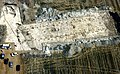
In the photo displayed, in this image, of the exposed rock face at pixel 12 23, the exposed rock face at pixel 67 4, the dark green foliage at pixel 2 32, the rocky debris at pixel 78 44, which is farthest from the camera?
the exposed rock face at pixel 67 4

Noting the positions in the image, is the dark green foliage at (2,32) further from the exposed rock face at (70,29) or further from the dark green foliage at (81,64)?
the dark green foliage at (81,64)

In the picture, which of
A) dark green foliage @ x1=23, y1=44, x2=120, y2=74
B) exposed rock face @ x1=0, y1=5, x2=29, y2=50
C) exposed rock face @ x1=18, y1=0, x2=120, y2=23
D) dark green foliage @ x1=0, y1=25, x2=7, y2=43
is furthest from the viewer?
exposed rock face @ x1=18, y1=0, x2=120, y2=23

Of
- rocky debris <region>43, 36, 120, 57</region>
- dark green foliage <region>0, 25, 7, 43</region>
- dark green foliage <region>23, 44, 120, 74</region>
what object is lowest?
dark green foliage <region>23, 44, 120, 74</region>

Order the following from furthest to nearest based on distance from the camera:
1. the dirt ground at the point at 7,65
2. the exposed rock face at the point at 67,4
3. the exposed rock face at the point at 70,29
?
the exposed rock face at the point at 67,4
the exposed rock face at the point at 70,29
the dirt ground at the point at 7,65

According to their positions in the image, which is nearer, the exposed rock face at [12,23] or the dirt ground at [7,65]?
the dirt ground at [7,65]

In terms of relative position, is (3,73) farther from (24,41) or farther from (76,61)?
(76,61)

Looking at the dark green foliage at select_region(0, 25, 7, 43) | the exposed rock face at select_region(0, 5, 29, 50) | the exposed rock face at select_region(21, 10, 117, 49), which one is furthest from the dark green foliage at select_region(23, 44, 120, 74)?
the dark green foliage at select_region(0, 25, 7, 43)

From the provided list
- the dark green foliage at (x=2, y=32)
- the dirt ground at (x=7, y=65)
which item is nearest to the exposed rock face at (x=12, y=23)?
the dark green foliage at (x=2, y=32)

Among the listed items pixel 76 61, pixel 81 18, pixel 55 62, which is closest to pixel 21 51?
pixel 55 62

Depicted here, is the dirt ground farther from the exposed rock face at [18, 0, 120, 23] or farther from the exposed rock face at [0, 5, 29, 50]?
the exposed rock face at [18, 0, 120, 23]

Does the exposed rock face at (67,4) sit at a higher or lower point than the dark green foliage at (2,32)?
higher

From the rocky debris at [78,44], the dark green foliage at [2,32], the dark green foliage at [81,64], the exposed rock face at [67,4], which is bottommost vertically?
the dark green foliage at [81,64]
